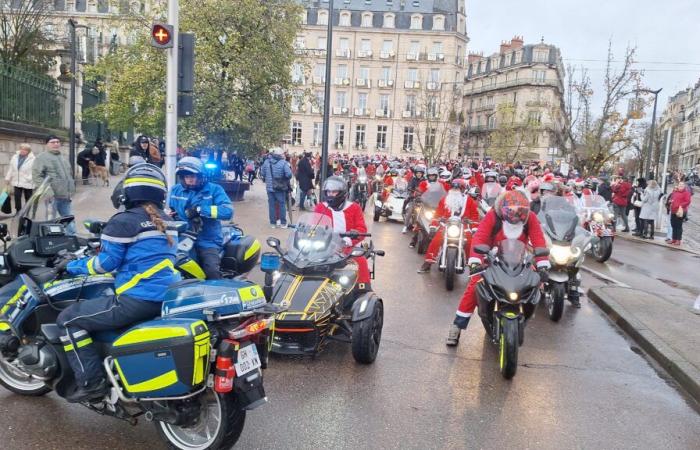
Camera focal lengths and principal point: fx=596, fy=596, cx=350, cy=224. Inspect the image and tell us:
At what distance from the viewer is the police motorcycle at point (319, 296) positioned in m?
5.24

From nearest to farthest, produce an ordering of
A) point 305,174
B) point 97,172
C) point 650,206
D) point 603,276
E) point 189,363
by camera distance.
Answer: point 189,363, point 603,276, point 305,174, point 650,206, point 97,172

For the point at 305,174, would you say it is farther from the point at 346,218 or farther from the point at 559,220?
the point at 346,218

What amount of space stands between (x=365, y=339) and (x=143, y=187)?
2553mm

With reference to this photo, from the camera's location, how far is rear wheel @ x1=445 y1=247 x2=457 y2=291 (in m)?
9.24

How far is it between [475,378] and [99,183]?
18207 millimetres

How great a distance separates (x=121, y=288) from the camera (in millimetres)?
3768

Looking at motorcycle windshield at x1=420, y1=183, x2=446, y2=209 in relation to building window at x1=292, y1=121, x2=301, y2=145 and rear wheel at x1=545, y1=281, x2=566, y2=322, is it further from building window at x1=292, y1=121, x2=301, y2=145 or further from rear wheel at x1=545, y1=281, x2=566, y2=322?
building window at x1=292, y1=121, x2=301, y2=145

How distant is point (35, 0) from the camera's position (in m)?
23.2

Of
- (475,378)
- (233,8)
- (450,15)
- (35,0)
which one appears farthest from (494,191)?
(450,15)

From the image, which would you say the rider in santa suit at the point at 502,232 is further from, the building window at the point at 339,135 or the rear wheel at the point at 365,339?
the building window at the point at 339,135

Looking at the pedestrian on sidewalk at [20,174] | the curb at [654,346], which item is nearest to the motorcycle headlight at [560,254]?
the curb at [654,346]

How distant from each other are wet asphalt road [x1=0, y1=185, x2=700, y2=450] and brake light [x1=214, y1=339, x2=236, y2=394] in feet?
2.44

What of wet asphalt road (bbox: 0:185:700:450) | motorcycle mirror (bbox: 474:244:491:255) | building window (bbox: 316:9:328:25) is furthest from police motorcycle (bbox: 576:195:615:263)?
building window (bbox: 316:9:328:25)

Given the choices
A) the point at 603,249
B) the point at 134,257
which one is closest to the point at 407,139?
the point at 603,249
